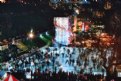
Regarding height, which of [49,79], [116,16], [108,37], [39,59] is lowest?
[49,79]

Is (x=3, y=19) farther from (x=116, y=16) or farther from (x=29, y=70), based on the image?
(x=116, y=16)

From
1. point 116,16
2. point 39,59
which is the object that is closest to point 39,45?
point 39,59

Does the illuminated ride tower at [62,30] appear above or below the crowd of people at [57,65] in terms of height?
above

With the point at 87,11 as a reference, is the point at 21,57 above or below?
below

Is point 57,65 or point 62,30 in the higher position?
point 62,30

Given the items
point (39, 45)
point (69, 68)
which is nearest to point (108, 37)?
point (69, 68)

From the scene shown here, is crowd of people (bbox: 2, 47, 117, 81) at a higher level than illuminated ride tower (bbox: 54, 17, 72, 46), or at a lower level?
lower
